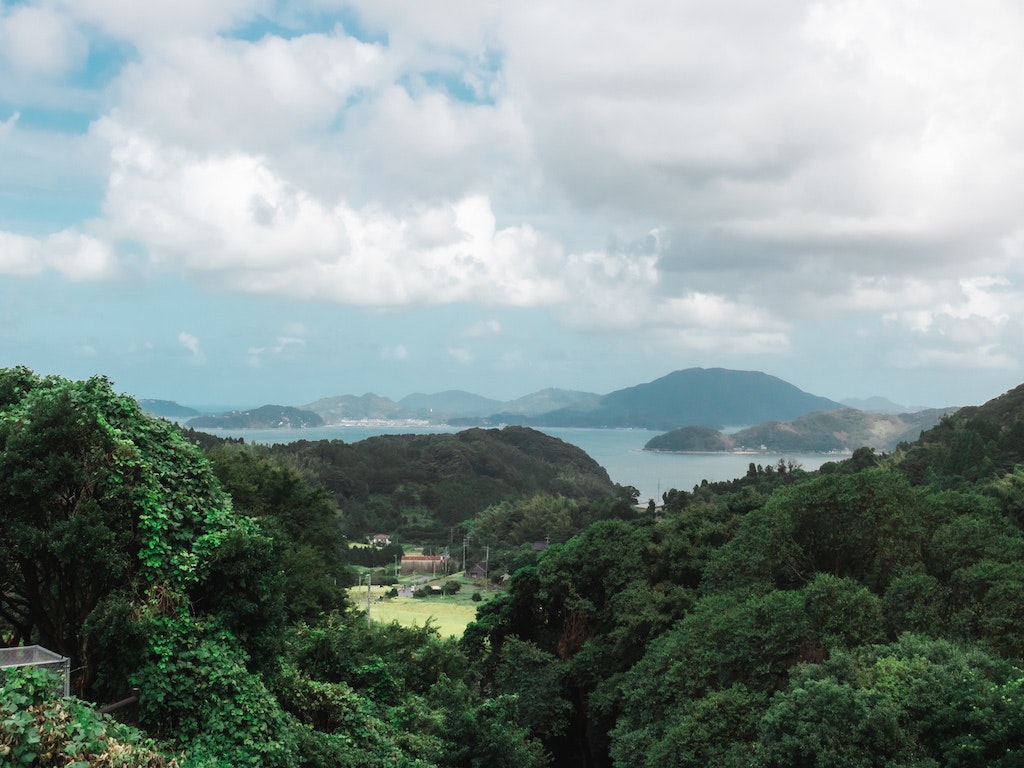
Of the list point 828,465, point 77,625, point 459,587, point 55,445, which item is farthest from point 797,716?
point 828,465

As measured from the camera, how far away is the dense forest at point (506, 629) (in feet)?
29.5

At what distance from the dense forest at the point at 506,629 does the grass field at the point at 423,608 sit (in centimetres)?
1679

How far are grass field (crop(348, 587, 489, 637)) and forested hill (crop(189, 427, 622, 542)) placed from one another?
30350mm

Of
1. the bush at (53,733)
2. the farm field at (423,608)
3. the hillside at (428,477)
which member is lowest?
the farm field at (423,608)

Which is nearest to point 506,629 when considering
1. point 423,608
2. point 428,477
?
point 423,608

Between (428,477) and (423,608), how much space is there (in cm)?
6584

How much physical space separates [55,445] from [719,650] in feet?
41.1

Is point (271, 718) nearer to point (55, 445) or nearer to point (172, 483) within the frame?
point (172, 483)

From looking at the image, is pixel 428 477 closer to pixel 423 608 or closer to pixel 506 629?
pixel 423 608

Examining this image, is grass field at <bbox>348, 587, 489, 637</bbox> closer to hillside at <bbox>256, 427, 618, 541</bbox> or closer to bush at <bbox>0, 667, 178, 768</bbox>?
hillside at <bbox>256, 427, 618, 541</bbox>

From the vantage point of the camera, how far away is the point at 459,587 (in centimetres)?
6216

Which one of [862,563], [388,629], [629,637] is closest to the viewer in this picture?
[862,563]

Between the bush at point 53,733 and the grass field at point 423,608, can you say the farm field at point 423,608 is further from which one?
the bush at point 53,733

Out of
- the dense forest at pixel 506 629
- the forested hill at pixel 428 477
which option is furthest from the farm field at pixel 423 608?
the forested hill at pixel 428 477
